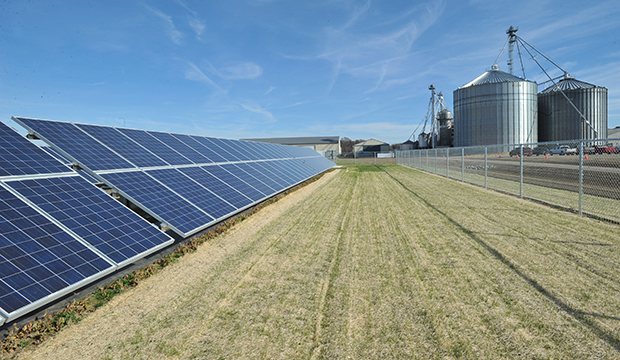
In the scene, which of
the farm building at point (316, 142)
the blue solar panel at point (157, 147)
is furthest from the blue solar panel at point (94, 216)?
the farm building at point (316, 142)

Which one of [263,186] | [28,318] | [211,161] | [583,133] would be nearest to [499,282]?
[28,318]

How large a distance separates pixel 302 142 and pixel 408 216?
94.9 meters

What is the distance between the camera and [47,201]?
554cm

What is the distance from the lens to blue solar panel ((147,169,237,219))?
336 inches

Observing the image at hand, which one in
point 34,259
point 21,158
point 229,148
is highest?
point 229,148

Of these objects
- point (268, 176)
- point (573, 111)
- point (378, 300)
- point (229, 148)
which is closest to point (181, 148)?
point (229, 148)

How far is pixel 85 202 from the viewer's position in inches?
240

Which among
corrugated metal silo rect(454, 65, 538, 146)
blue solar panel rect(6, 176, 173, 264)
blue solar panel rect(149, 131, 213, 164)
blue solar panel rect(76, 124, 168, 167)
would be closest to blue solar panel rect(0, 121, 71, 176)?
blue solar panel rect(6, 176, 173, 264)

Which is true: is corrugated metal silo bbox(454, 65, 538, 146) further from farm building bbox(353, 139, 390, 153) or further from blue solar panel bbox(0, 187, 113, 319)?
blue solar panel bbox(0, 187, 113, 319)

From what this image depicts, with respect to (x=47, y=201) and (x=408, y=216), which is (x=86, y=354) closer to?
(x=47, y=201)

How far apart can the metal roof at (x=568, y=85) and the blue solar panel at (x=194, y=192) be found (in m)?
74.6

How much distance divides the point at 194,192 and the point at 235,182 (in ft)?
9.60

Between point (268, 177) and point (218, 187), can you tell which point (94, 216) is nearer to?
point (218, 187)

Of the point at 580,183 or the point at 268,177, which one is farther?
the point at 268,177
